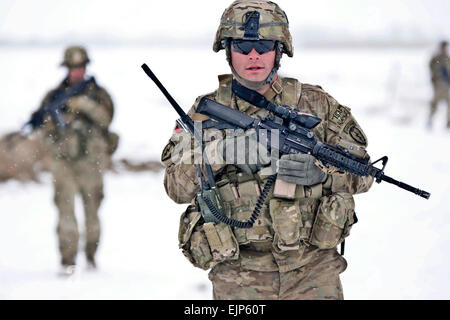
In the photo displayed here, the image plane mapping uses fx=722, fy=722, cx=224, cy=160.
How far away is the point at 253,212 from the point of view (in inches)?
130

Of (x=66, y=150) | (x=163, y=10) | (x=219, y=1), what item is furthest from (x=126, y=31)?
(x=66, y=150)


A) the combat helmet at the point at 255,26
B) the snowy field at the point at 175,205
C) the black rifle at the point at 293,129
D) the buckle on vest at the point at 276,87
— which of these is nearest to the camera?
the black rifle at the point at 293,129

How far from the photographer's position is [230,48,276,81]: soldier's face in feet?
10.6

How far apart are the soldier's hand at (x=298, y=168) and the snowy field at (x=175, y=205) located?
2.89 meters

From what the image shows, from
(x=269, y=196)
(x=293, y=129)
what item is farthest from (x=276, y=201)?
(x=293, y=129)

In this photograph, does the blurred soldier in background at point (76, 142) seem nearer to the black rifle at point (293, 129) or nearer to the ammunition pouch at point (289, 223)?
the black rifle at point (293, 129)

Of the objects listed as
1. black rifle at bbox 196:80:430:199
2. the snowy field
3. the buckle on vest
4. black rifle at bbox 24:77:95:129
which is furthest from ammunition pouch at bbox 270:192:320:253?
black rifle at bbox 24:77:95:129

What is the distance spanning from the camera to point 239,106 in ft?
11.1

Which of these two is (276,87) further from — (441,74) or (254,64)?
(441,74)

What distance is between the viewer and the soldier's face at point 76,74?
253 inches

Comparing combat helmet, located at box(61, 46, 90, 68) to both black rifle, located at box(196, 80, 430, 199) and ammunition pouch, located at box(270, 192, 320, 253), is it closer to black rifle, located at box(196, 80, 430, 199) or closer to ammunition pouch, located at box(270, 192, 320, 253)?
black rifle, located at box(196, 80, 430, 199)

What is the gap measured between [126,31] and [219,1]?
4.16 metres

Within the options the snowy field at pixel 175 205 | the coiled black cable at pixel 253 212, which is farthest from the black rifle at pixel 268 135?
the snowy field at pixel 175 205

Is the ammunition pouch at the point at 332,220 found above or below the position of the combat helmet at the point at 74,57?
below
